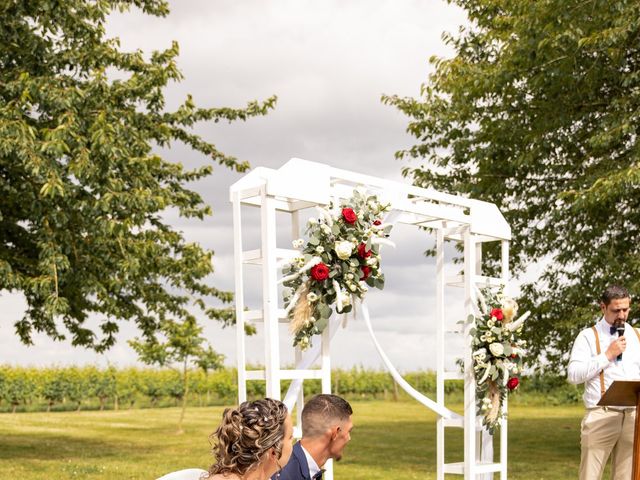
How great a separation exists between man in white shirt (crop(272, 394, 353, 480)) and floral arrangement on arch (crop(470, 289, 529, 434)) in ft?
14.1

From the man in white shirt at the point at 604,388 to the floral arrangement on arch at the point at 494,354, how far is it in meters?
1.07

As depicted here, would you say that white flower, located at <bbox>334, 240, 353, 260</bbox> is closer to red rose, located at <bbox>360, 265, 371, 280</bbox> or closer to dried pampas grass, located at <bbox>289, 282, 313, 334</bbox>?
red rose, located at <bbox>360, 265, 371, 280</bbox>

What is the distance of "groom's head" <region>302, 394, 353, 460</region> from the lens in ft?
13.7

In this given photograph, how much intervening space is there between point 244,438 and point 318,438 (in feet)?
4.20

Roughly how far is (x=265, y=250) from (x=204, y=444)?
1360 centimetres

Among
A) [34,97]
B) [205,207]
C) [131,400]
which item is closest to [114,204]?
[34,97]

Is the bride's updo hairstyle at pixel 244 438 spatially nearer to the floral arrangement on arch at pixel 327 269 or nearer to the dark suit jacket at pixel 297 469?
the dark suit jacket at pixel 297 469

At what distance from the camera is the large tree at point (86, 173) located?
12.6 m

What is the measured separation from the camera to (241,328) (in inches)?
245

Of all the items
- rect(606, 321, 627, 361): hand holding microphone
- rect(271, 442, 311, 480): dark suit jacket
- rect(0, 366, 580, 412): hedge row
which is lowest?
rect(0, 366, 580, 412): hedge row

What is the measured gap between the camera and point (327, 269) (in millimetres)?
6148

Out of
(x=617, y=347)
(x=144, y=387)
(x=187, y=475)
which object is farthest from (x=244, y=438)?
(x=144, y=387)

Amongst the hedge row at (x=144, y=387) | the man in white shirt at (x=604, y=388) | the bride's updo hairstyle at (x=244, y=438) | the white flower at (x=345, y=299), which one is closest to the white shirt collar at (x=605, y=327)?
the man in white shirt at (x=604, y=388)

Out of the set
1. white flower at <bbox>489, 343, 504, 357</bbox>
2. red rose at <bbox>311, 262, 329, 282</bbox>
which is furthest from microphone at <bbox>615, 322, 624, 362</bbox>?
red rose at <bbox>311, 262, 329, 282</bbox>
